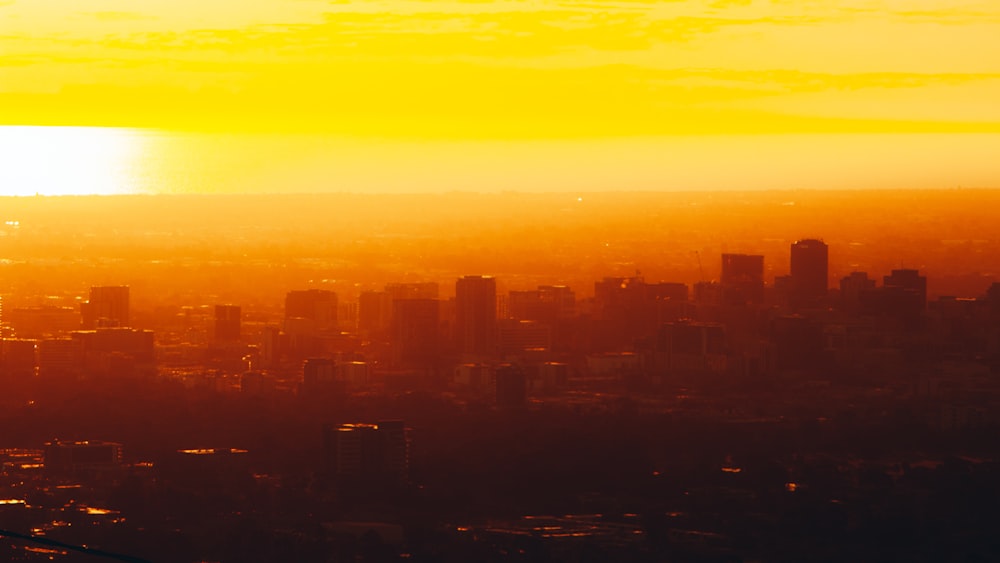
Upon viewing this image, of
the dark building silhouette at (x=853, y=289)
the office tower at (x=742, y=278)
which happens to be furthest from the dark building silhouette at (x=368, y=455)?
the office tower at (x=742, y=278)

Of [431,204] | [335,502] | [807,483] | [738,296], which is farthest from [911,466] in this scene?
[431,204]

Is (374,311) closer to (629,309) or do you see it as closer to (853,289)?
(629,309)

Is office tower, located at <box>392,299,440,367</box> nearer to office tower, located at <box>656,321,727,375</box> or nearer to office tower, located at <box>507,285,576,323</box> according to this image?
office tower, located at <box>507,285,576,323</box>

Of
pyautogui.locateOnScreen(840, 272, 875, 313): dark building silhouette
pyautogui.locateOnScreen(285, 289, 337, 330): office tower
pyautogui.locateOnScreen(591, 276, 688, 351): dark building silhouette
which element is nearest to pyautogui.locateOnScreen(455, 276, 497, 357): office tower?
pyautogui.locateOnScreen(591, 276, 688, 351): dark building silhouette

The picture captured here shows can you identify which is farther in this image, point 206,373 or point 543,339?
point 543,339

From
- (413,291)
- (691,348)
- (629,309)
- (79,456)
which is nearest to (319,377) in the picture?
(691,348)

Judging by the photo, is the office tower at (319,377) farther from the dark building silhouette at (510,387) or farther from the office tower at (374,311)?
the office tower at (374,311)

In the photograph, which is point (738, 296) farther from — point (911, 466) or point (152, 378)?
point (911, 466)
